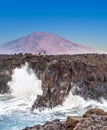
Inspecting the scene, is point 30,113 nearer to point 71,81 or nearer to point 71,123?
point 71,81

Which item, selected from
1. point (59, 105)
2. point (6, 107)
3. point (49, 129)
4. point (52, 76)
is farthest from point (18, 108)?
point (49, 129)

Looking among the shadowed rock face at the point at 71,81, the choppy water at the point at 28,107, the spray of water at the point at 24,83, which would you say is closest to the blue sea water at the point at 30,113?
the choppy water at the point at 28,107

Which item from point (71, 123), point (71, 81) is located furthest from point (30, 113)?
point (71, 123)

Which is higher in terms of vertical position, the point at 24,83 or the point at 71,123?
the point at 71,123

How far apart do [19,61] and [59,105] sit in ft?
96.0

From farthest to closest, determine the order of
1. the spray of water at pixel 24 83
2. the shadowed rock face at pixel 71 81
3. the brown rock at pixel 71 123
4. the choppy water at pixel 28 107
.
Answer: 1. the spray of water at pixel 24 83
2. the shadowed rock face at pixel 71 81
3. the choppy water at pixel 28 107
4. the brown rock at pixel 71 123

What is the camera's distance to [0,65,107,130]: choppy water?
36.4m

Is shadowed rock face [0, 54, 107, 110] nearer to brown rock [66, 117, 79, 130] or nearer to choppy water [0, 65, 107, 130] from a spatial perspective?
choppy water [0, 65, 107, 130]

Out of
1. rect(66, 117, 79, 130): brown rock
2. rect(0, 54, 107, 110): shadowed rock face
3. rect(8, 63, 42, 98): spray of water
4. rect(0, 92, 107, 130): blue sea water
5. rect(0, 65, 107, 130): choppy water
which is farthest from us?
rect(8, 63, 42, 98): spray of water

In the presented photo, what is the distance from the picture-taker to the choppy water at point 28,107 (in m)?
36.4

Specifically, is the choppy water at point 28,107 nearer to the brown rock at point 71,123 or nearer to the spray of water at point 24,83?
the spray of water at point 24,83

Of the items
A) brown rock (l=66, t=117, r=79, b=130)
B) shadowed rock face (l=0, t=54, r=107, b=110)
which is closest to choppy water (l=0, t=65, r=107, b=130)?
shadowed rock face (l=0, t=54, r=107, b=110)

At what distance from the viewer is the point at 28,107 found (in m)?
45.5

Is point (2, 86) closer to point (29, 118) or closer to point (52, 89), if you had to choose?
point (52, 89)
